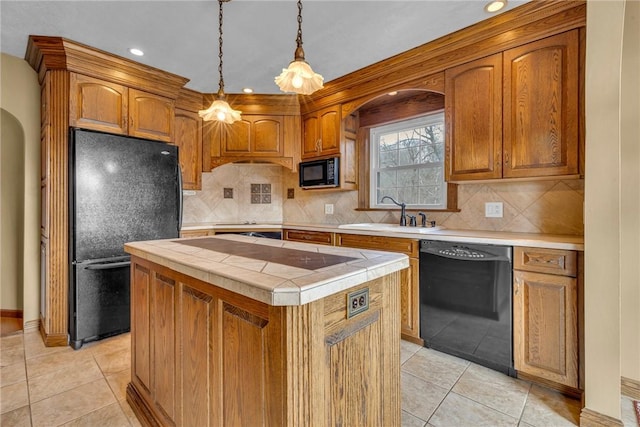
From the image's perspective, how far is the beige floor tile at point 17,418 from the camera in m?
1.63

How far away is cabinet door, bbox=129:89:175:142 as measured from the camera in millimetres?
2896

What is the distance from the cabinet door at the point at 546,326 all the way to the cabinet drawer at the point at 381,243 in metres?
0.74

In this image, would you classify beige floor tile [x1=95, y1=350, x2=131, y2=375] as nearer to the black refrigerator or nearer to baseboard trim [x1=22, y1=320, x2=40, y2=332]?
the black refrigerator

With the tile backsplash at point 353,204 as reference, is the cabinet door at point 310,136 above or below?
above

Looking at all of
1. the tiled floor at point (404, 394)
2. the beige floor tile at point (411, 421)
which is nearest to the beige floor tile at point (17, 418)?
the tiled floor at point (404, 394)

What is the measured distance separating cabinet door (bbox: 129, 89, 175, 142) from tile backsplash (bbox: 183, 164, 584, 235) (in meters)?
1.05

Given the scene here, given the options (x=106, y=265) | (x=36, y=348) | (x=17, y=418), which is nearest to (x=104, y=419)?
(x=17, y=418)

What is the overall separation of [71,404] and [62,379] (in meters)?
0.38

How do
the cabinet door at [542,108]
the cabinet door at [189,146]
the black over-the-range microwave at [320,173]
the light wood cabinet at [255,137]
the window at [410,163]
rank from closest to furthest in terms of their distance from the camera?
1. the cabinet door at [542,108]
2. the window at [410,163]
3. the black over-the-range microwave at [320,173]
4. the cabinet door at [189,146]
5. the light wood cabinet at [255,137]

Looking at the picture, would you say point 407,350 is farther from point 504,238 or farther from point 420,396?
point 504,238

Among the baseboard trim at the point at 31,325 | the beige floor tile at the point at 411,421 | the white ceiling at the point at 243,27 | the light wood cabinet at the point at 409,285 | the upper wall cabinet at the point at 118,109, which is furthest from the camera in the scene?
the baseboard trim at the point at 31,325

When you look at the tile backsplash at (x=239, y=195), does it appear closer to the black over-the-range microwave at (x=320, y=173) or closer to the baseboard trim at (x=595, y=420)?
the black over-the-range microwave at (x=320, y=173)

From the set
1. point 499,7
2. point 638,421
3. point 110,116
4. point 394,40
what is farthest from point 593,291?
point 110,116

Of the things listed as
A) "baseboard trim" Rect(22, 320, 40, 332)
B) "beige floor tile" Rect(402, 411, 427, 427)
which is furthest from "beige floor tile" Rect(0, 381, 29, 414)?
"beige floor tile" Rect(402, 411, 427, 427)
